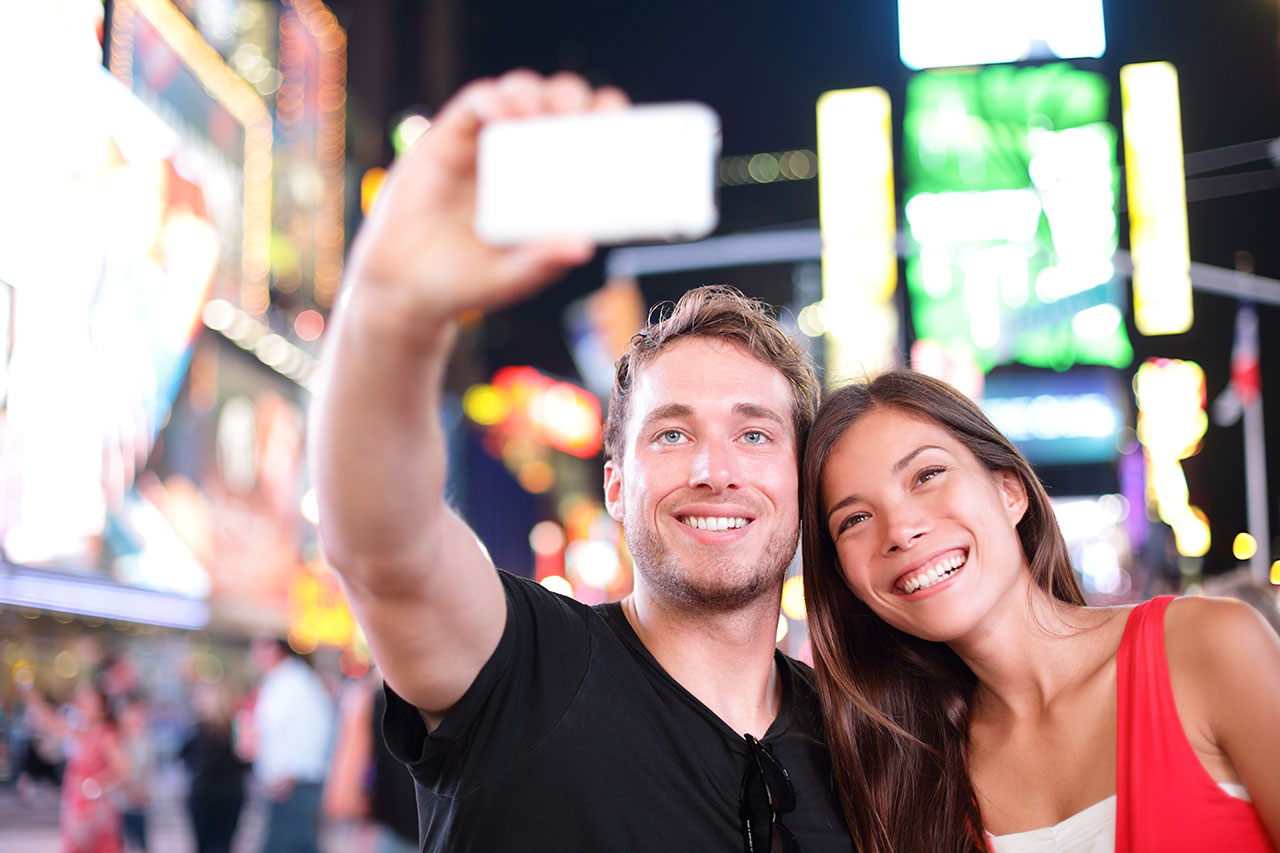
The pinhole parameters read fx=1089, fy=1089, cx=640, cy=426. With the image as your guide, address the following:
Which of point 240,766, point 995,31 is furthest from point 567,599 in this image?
point 995,31

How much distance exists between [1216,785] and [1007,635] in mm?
673

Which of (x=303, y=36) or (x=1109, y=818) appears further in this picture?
(x=303, y=36)

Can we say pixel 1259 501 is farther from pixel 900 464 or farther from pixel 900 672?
pixel 900 464

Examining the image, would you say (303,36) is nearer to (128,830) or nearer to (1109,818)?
(128,830)

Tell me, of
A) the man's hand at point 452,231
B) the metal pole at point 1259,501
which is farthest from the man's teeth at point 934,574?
the metal pole at point 1259,501

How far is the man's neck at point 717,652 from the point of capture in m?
2.89

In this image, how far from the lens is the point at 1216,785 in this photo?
2689mm

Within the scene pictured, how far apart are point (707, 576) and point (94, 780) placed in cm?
744

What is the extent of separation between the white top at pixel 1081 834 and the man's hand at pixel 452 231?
2.28m

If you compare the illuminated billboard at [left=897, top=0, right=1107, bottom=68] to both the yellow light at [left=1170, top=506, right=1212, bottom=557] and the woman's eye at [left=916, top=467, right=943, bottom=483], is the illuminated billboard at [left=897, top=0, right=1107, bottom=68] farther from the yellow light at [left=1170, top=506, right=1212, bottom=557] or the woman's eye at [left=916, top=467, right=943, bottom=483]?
the woman's eye at [left=916, top=467, right=943, bottom=483]

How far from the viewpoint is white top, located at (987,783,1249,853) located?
2.81 meters

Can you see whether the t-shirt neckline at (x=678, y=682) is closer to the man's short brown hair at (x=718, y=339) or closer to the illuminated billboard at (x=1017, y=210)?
the man's short brown hair at (x=718, y=339)

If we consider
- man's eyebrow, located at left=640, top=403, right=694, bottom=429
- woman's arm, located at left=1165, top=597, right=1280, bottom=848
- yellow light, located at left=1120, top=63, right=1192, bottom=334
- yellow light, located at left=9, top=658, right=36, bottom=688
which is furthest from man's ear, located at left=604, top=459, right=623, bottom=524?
yellow light, located at left=9, top=658, right=36, bottom=688

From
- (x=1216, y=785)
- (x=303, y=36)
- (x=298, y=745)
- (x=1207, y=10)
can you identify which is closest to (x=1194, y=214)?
(x=1207, y=10)
